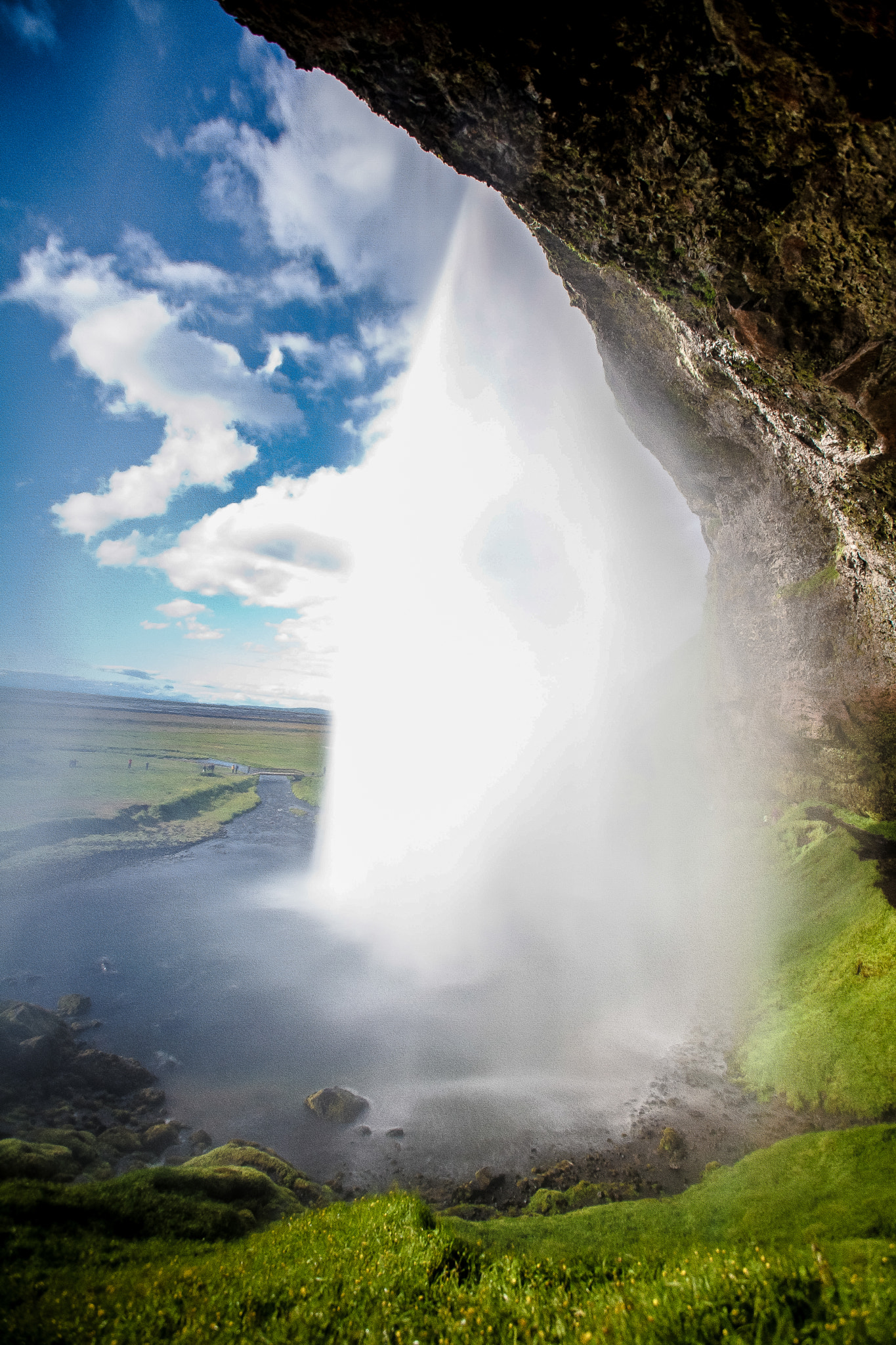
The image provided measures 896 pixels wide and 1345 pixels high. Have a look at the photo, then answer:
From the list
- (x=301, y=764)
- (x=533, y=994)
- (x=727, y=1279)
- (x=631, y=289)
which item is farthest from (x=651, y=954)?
(x=301, y=764)

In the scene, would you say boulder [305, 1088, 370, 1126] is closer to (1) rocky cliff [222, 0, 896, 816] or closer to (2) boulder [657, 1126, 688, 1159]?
(2) boulder [657, 1126, 688, 1159]

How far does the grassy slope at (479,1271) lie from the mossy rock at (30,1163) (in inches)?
87.1

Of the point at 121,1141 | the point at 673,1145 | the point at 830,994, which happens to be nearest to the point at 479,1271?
the point at 673,1145

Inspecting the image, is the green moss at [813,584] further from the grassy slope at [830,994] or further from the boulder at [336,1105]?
the boulder at [336,1105]

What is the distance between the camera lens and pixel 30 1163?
1118 cm

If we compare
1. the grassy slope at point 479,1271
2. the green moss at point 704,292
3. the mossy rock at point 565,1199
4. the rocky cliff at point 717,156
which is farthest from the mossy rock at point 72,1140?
the green moss at point 704,292

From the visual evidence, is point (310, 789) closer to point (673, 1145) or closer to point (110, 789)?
point (110, 789)

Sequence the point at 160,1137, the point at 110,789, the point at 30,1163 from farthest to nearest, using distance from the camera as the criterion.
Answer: the point at 110,789
the point at 160,1137
the point at 30,1163

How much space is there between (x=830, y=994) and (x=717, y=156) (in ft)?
82.4

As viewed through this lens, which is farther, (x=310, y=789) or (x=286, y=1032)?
(x=310, y=789)

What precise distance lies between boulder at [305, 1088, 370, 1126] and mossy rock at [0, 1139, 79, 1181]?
692 centimetres

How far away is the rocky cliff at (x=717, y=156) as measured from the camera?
720cm

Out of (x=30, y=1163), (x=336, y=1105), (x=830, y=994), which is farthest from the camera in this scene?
(x=830, y=994)

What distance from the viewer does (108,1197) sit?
1012cm
